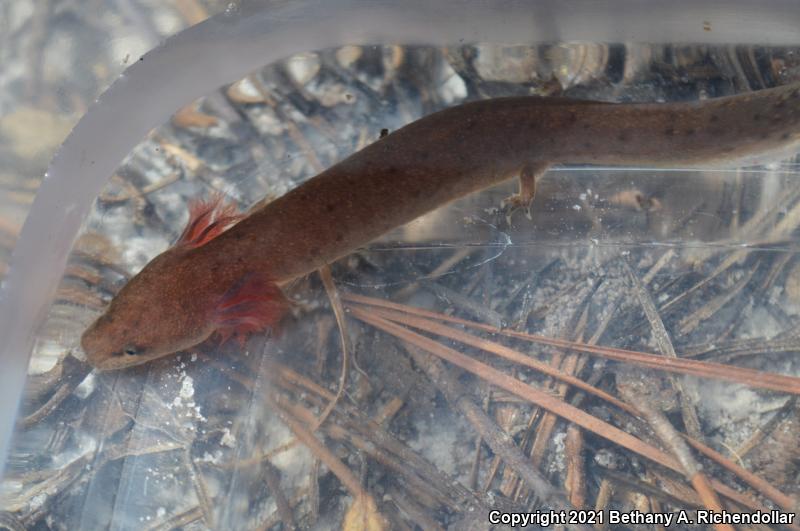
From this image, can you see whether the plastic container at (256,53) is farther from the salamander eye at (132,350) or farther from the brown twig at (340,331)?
the salamander eye at (132,350)

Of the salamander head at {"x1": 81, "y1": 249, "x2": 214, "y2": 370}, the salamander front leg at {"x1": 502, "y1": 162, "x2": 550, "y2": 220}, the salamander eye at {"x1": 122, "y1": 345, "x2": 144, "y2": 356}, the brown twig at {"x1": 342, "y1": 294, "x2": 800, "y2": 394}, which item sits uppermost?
the salamander front leg at {"x1": 502, "y1": 162, "x2": 550, "y2": 220}

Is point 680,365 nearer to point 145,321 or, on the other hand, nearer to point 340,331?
point 340,331

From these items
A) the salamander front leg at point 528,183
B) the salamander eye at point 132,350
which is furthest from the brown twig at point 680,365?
the salamander eye at point 132,350

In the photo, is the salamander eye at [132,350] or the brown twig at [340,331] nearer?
the salamander eye at [132,350]

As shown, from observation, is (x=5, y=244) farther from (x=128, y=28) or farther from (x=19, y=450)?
(x=128, y=28)

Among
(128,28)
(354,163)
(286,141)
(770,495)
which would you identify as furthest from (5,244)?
(770,495)

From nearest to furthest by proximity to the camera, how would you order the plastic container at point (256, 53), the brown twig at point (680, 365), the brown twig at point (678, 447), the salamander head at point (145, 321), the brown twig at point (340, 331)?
1. the salamander head at point (145, 321)
2. the brown twig at point (678, 447)
3. the brown twig at point (680, 365)
4. the brown twig at point (340, 331)
5. the plastic container at point (256, 53)

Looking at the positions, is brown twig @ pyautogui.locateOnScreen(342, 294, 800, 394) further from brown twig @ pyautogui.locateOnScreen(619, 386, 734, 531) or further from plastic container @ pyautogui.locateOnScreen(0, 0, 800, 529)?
plastic container @ pyautogui.locateOnScreen(0, 0, 800, 529)

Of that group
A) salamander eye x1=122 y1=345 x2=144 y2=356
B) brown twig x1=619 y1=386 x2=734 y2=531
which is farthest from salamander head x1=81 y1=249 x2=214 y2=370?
brown twig x1=619 y1=386 x2=734 y2=531
